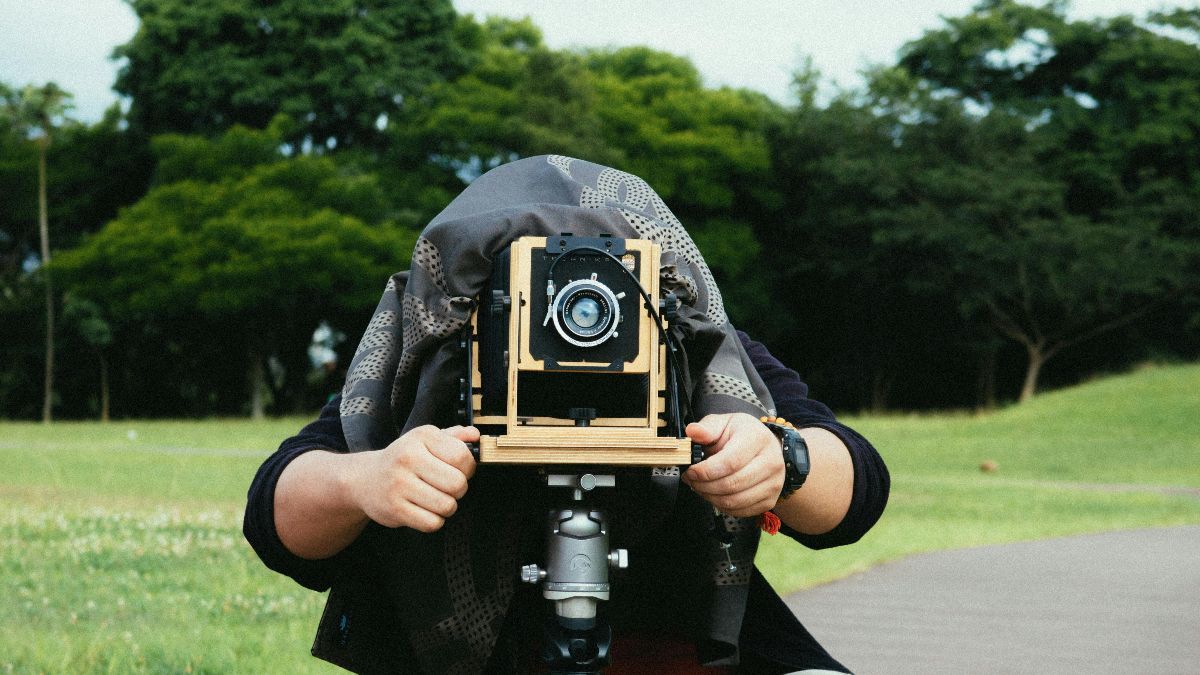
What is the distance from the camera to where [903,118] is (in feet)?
128

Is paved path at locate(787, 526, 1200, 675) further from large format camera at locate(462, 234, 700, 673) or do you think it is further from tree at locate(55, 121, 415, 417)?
tree at locate(55, 121, 415, 417)

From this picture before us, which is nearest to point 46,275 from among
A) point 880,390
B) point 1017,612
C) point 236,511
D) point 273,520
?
point 880,390

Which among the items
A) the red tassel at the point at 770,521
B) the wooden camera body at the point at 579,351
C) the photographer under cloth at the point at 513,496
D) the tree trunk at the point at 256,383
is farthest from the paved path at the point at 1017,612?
the tree trunk at the point at 256,383

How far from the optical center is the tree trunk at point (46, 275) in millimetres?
38844

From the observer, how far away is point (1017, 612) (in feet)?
23.4

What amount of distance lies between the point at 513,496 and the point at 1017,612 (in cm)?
573

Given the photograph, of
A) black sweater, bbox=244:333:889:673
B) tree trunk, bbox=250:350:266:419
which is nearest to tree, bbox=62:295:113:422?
tree trunk, bbox=250:350:266:419

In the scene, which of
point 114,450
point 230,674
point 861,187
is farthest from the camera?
point 861,187

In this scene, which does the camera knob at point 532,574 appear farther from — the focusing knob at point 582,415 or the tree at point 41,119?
the tree at point 41,119

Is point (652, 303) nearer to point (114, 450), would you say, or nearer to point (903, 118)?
point (114, 450)

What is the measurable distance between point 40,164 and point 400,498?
1671 inches

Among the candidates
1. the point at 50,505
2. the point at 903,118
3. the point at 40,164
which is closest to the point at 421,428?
the point at 50,505

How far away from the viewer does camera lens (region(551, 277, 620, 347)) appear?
1740 millimetres

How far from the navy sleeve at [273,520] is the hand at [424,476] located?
369 mm
